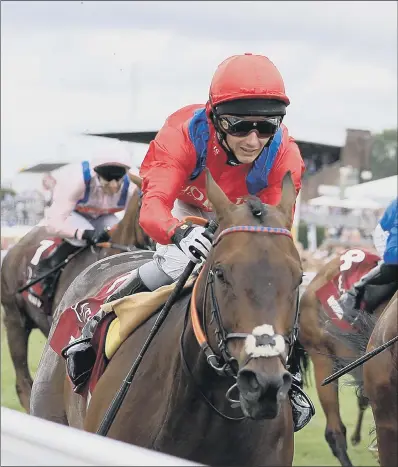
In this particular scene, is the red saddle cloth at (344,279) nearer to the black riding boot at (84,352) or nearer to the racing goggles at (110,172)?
the racing goggles at (110,172)

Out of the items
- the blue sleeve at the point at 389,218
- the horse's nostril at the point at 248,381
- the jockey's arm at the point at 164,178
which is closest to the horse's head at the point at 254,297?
the horse's nostril at the point at 248,381

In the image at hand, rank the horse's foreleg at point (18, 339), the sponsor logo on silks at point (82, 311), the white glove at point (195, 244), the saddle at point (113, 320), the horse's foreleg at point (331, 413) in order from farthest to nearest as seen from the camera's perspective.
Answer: the horse's foreleg at point (18, 339) → the horse's foreleg at point (331, 413) → the sponsor logo on silks at point (82, 311) → the saddle at point (113, 320) → the white glove at point (195, 244)

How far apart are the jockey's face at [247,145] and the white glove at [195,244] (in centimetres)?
44

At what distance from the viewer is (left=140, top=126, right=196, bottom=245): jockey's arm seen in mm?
3324

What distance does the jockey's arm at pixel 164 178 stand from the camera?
3.32 m

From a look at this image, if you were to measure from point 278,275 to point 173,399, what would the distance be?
713mm

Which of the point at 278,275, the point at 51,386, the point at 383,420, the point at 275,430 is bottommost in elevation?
the point at 383,420

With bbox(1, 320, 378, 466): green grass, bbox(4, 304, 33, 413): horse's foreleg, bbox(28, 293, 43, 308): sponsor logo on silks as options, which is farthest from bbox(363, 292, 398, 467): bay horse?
bbox(4, 304, 33, 413): horse's foreleg

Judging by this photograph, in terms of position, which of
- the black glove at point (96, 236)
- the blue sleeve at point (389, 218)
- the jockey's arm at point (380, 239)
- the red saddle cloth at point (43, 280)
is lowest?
the red saddle cloth at point (43, 280)

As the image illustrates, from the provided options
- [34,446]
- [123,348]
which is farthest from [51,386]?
[34,446]

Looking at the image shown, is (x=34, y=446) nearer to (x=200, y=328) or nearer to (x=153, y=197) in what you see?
(x=200, y=328)

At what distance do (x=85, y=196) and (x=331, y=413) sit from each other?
2.63 meters

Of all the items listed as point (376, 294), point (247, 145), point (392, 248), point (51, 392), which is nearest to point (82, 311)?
point (51, 392)

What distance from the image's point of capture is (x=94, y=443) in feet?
6.16
